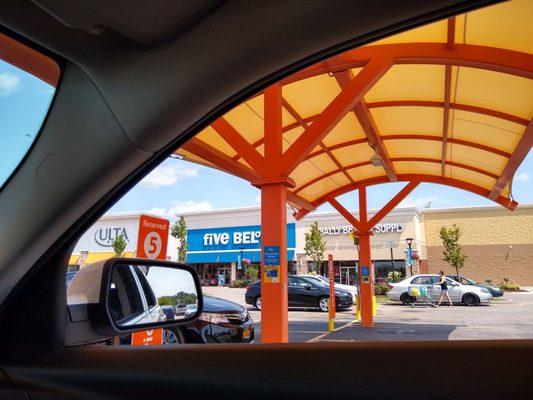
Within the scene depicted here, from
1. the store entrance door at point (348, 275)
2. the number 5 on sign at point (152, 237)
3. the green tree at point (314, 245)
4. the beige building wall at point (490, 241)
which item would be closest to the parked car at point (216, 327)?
the number 5 on sign at point (152, 237)

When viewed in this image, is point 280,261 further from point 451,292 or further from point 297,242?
point 297,242

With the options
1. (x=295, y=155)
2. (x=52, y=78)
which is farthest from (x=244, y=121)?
(x=52, y=78)

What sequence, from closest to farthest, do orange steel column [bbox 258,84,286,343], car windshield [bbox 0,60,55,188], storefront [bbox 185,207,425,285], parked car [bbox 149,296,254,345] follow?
car windshield [bbox 0,60,55,188] < orange steel column [bbox 258,84,286,343] < parked car [bbox 149,296,254,345] < storefront [bbox 185,207,425,285]

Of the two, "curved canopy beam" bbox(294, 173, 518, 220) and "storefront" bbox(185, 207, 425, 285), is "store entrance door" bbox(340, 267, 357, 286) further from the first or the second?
"curved canopy beam" bbox(294, 173, 518, 220)

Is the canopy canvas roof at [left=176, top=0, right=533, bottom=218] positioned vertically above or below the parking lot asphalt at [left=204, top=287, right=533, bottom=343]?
above

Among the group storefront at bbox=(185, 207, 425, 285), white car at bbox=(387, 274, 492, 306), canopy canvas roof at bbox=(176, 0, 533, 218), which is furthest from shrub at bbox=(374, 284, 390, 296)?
canopy canvas roof at bbox=(176, 0, 533, 218)

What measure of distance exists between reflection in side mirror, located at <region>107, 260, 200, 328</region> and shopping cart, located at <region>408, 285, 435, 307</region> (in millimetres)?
21201

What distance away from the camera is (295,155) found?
6020 millimetres

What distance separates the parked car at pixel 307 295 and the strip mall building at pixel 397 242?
20704mm

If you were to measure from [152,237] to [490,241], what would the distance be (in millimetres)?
43719

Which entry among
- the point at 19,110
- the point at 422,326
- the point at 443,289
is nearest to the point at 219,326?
the point at 19,110

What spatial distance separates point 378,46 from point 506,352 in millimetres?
4907

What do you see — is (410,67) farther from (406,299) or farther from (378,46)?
(406,299)

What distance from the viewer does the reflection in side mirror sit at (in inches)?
76.9
